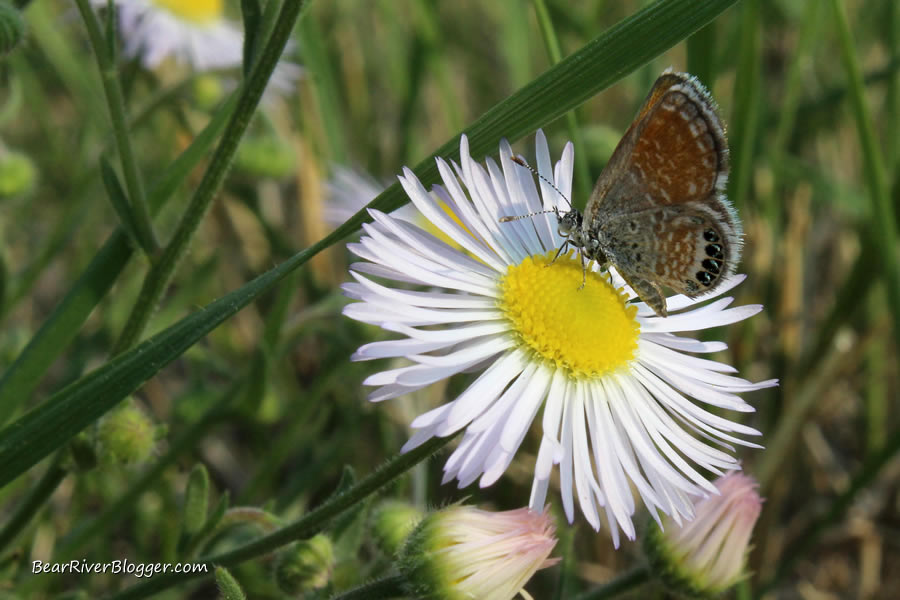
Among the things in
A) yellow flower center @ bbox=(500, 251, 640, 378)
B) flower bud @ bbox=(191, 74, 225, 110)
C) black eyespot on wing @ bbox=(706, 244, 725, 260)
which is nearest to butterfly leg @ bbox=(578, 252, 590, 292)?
yellow flower center @ bbox=(500, 251, 640, 378)

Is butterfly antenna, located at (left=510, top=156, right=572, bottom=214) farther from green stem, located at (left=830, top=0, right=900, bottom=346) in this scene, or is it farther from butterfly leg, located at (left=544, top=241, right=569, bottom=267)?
green stem, located at (left=830, top=0, right=900, bottom=346)

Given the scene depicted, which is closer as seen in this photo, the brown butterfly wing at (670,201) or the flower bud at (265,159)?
the brown butterfly wing at (670,201)

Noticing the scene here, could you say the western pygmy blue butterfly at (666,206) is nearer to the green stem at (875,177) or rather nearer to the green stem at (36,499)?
the green stem at (875,177)

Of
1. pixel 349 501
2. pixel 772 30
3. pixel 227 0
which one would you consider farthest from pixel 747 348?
pixel 227 0

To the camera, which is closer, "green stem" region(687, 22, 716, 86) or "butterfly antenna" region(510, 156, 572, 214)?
"butterfly antenna" region(510, 156, 572, 214)

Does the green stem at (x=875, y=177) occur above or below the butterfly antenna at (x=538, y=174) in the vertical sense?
below

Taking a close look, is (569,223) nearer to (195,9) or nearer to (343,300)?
(343,300)

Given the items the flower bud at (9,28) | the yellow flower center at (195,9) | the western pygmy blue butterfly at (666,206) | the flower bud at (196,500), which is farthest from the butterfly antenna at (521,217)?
the yellow flower center at (195,9)
